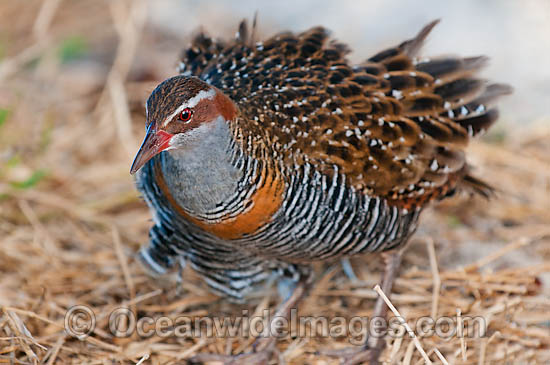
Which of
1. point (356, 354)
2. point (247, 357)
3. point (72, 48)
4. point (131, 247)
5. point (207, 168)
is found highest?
point (72, 48)

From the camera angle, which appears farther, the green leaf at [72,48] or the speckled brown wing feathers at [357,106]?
the green leaf at [72,48]

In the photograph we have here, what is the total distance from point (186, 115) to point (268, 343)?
4.81 ft

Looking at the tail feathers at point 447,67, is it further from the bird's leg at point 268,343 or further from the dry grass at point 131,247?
the bird's leg at point 268,343

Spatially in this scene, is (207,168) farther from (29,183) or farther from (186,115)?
(29,183)

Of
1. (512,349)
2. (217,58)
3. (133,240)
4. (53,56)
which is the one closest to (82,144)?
(53,56)

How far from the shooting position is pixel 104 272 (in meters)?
3.80

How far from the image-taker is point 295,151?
278 centimetres

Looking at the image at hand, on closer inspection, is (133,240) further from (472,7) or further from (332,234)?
(472,7)

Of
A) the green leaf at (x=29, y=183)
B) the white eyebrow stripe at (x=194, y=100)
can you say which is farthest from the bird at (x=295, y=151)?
the green leaf at (x=29, y=183)

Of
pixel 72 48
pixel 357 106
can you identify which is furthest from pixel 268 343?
pixel 72 48

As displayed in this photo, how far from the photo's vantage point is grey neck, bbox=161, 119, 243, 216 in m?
2.56

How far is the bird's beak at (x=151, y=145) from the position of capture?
2.46m

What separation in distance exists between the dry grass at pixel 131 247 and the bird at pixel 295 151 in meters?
0.38

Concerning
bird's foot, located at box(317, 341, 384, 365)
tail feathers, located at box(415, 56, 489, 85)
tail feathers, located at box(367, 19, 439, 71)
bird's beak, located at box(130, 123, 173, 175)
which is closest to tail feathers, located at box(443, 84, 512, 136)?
tail feathers, located at box(415, 56, 489, 85)
